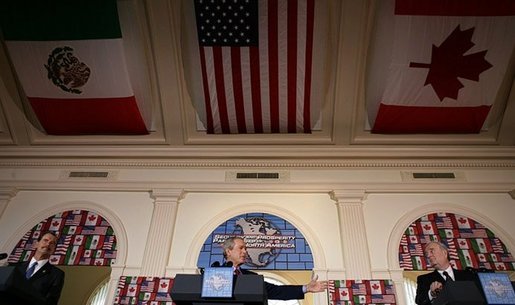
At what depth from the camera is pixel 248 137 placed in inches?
334

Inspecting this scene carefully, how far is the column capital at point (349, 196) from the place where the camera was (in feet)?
25.6

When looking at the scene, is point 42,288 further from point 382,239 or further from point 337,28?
point 337,28

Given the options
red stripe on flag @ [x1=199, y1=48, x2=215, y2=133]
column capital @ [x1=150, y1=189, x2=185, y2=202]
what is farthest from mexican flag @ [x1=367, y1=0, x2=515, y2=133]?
column capital @ [x1=150, y1=189, x2=185, y2=202]

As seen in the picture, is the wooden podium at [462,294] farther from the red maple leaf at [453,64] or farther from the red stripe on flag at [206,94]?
the red stripe on flag at [206,94]

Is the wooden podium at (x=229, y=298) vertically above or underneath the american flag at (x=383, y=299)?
underneath

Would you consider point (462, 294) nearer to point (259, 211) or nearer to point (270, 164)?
point (259, 211)

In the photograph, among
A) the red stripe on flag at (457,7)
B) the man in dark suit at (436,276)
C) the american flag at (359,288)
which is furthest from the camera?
the red stripe on flag at (457,7)

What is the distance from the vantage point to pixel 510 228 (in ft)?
24.3

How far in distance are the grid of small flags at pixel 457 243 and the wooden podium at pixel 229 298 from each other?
447 centimetres

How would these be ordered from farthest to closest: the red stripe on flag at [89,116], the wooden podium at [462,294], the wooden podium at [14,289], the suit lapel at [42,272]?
the red stripe on flag at [89,116]
the suit lapel at [42,272]
the wooden podium at [14,289]
the wooden podium at [462,294]

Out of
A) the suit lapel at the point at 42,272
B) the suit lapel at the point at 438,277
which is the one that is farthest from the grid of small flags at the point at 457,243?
the suit lapel at the point at 42,272

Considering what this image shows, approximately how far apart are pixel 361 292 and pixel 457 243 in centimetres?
197

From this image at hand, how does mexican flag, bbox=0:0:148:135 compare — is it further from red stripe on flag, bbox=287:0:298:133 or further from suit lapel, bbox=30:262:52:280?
suit lapel, bbox=30:262:52:280

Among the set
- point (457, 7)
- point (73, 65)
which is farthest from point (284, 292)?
point (73, 65)
